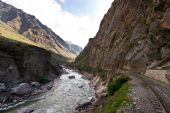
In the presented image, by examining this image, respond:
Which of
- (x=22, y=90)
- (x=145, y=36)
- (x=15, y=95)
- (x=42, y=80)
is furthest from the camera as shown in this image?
(x=42, y=80)

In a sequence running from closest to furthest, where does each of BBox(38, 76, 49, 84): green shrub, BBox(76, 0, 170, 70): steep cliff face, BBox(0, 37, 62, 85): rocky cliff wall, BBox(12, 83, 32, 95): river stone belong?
1. BBox(76, 0, 170, 70): steep cliff face
2. BBox(12, 83, 32, 95): river stone
3. BBox(0, 37, 62, 85): rocky cliff wall
4. BBox(38, 76, 49, 84): green shrub

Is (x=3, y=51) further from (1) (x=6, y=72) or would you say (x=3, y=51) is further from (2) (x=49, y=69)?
(2) (x=49, y=69)

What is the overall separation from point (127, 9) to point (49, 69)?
42859mm

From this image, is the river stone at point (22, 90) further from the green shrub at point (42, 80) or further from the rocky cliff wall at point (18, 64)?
the green shrub at point (42, 80)

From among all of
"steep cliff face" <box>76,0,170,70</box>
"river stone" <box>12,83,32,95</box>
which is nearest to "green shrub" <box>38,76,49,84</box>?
"river stone" <box>12,83,32,95</box>

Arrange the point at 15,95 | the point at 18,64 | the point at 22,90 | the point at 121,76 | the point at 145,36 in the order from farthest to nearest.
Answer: the point at 18,64 < the point at 145,36 < the point at 22,90 < the point at 15,95 < the point at 121,76

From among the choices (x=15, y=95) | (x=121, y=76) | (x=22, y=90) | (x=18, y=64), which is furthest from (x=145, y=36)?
(x=18, y=64)

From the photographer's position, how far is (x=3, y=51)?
3142 inches

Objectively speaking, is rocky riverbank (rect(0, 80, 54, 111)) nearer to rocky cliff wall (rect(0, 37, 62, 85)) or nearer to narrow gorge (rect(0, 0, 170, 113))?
narrow gorge (rect(0, 0, 170, 113))

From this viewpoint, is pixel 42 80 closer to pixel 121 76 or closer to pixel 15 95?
pixel 15 95

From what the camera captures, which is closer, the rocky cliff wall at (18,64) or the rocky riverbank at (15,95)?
the rocky riverbank at (15,95)

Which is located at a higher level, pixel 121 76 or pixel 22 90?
pixel 121 76

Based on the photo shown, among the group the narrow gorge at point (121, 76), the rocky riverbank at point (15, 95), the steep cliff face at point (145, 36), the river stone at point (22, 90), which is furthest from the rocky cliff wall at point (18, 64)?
the steep cliff face at point (145, 36)

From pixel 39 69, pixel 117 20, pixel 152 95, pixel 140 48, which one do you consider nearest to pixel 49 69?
pixel 39 69
